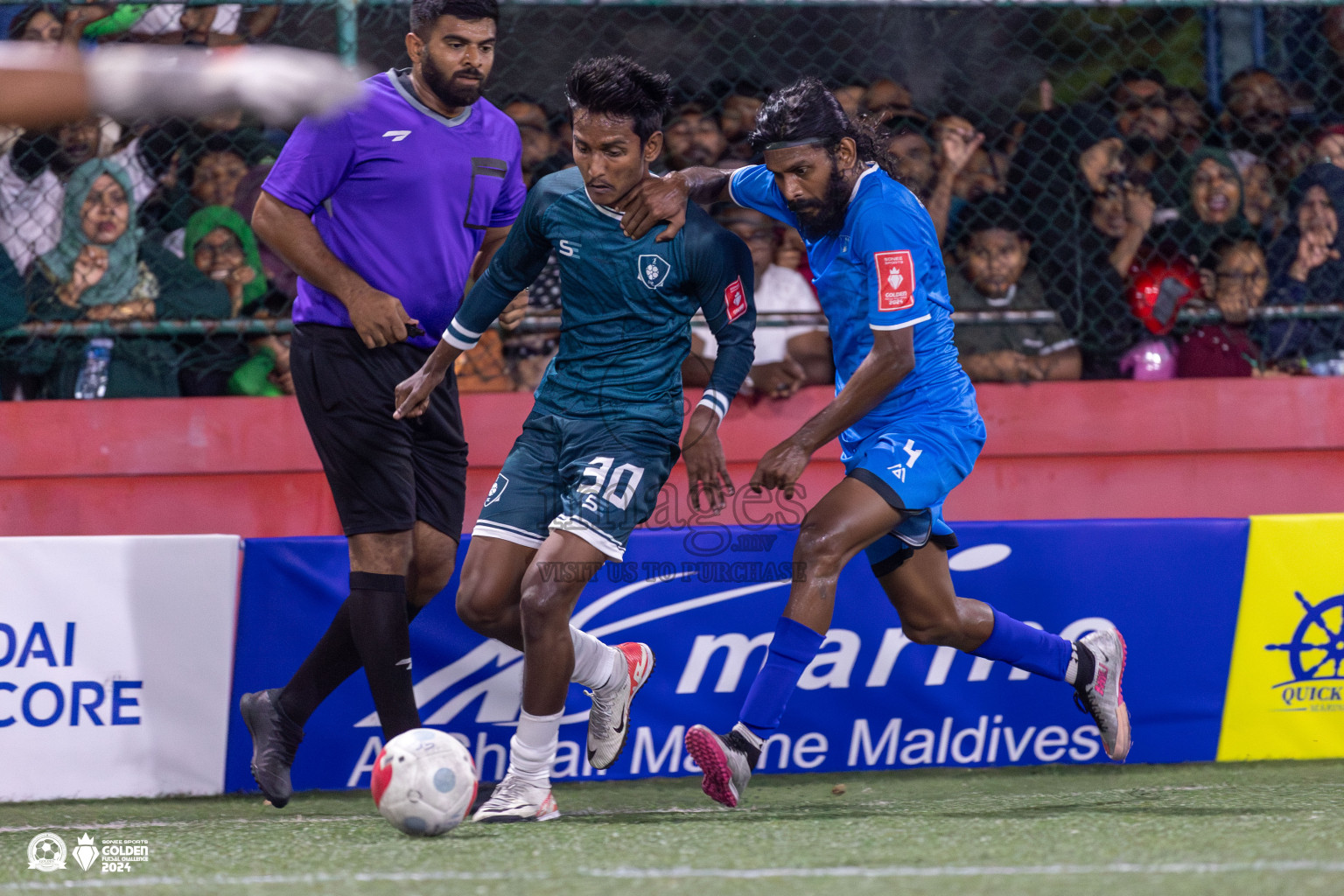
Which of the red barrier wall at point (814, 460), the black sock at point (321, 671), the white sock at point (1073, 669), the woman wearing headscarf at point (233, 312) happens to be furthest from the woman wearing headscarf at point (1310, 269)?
the woman wearing headscarf at point (233, 312)

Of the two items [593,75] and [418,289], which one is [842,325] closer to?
[593,75]

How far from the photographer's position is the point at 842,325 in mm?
3695

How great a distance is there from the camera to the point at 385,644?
3514 mm

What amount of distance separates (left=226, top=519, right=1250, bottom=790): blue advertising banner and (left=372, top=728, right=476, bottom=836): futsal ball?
1076 mm

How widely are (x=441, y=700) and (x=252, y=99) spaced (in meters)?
2.53

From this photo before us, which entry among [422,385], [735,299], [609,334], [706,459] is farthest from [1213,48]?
[422,385]

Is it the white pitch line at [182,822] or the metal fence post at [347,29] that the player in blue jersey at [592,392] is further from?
the metal fence post at [347,29]

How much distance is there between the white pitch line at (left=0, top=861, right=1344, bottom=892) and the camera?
2.47m

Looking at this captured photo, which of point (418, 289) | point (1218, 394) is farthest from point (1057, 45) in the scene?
point (418, 289)

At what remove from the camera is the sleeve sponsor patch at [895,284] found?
3426 millimetres

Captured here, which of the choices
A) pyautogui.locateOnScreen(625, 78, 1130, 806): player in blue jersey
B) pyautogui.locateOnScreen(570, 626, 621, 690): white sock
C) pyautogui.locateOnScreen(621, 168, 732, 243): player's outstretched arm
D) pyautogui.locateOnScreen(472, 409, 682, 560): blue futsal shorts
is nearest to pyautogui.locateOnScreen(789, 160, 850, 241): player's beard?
pyautogui.locateOnScreen(625, 78, 1130, 806): player in blue jersey

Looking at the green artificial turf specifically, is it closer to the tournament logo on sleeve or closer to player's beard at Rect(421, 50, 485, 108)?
the tournament logo on sleeve

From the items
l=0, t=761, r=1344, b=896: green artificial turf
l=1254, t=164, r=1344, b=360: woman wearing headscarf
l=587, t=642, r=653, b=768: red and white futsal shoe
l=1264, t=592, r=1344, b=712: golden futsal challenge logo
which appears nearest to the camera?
l=0, t=761, r=1344, b=896: green artificial turf

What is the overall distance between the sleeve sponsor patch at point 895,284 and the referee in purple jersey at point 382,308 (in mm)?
1182
